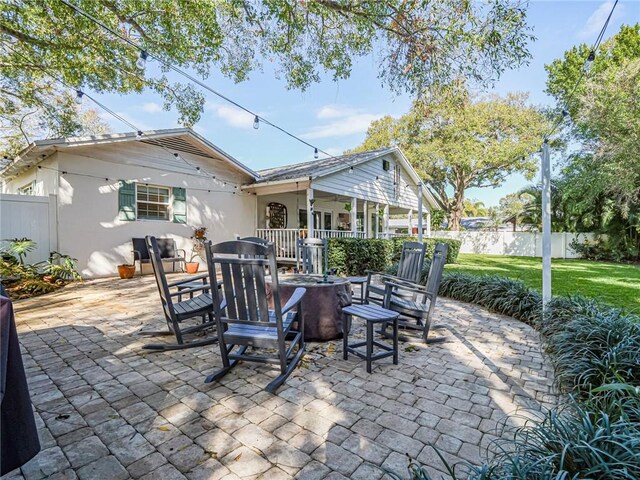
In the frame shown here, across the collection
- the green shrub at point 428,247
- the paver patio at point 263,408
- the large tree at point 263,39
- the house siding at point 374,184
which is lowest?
the paver patio at point 263,408

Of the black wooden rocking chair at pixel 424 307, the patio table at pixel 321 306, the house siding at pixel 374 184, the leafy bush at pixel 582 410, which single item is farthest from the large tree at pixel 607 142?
the patio table at pixel 321 306

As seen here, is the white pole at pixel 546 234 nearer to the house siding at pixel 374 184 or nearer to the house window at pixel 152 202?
the house siding at pixel 374 184

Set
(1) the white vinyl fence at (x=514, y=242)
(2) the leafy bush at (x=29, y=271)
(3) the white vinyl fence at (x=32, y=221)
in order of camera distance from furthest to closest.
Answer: (1) the white vinyl fence at (x=514, y=242), (3) the white vinyl fence at (x=32, y=221), (2) the leafy bush at (x=29, y=271)

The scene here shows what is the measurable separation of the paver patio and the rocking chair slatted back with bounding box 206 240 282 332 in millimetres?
617

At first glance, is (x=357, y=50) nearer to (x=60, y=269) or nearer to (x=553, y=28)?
(x=553, y=28)

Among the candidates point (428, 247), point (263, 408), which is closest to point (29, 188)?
point (263, 408)

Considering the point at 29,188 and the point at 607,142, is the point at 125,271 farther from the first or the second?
the point at 607,142

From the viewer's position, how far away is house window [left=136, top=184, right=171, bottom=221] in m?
8.91

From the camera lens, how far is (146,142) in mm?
8773

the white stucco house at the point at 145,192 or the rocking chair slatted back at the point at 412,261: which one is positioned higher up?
the white stucco house at the point at 145,192

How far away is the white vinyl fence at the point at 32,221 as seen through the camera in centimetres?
700

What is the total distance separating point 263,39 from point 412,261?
6278mm

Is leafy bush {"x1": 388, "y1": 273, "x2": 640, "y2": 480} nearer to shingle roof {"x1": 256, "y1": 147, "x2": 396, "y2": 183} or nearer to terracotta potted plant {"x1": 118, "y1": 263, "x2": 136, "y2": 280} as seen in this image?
shingle roof {"x1": 256, "y1": 147, "x2": 396, "y2": 183}

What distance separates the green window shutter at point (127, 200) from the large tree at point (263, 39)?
8.63 ft
